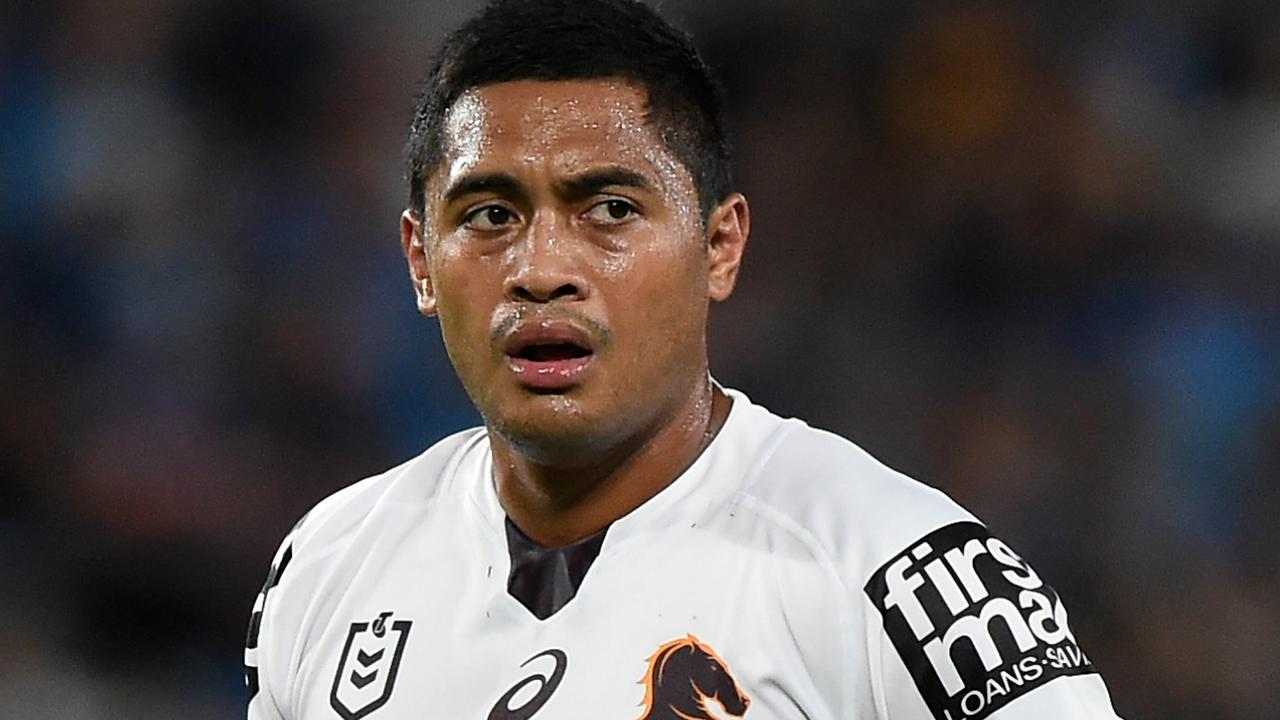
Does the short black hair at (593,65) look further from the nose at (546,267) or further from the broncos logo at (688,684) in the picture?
the broncos logo at (688,684)

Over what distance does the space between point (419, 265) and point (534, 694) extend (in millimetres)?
681

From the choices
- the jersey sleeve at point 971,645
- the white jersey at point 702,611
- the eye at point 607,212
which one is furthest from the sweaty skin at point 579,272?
the jersey sleeve at point 971,645

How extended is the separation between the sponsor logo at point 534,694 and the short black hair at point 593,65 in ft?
2.08

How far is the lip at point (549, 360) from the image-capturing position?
2363 millimetres

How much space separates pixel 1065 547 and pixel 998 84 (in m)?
1.46

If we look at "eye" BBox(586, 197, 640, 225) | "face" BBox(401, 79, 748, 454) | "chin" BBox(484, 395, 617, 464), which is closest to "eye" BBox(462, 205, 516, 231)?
"face" BBox(401, 79, 748, 454)

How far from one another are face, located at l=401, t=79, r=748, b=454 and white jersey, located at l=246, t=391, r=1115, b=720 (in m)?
0.19

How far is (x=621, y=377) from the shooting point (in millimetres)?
2416

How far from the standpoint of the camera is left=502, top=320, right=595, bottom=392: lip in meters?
2.36

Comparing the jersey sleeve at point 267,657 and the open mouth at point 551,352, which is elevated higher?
the open mouth at point 551,352

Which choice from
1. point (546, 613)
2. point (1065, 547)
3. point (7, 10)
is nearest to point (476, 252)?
point (546, 613)

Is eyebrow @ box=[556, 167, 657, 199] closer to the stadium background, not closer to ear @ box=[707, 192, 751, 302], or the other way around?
ear @ box=[707, 192, 751, 302]

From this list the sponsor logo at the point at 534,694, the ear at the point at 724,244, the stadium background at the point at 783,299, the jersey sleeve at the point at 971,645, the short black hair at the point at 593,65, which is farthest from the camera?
the stadium background at the point at 783,299

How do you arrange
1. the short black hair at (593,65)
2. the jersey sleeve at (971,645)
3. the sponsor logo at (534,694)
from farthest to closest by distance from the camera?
the short black hair at (593,65), the sponsor logo at (534,694), the jersey sleeve at (971,645)
